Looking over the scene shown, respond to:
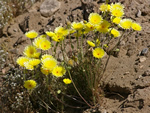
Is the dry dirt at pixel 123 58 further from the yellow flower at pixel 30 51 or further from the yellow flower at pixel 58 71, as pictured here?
the yellow flower at pixel 30 51

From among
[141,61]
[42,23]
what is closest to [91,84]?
[141,61]

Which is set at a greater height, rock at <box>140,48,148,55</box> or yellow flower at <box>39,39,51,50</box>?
yellow flower at <box>39,39,51,50</box>

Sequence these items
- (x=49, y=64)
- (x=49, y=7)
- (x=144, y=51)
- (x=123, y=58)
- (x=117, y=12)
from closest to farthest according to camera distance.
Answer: (x=49, y=64) → (x=117, y=12) → (x=144, y=51) → (x=123, y=58) → (x=49, y=7)

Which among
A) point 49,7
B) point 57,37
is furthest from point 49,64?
point 49,7

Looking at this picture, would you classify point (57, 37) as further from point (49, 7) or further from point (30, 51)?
point (49, 7)

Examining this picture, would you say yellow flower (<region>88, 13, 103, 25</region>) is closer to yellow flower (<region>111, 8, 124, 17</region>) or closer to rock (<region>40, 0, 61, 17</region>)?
yellow flower (<region>111, 8, 124, 17</region>)

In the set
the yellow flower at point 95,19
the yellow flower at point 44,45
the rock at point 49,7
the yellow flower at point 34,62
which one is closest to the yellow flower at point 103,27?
the yellow flower at point 95,19

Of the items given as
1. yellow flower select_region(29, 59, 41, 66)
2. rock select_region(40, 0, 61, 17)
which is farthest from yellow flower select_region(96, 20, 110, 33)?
rock select_region(40, 0, 61, 17)
